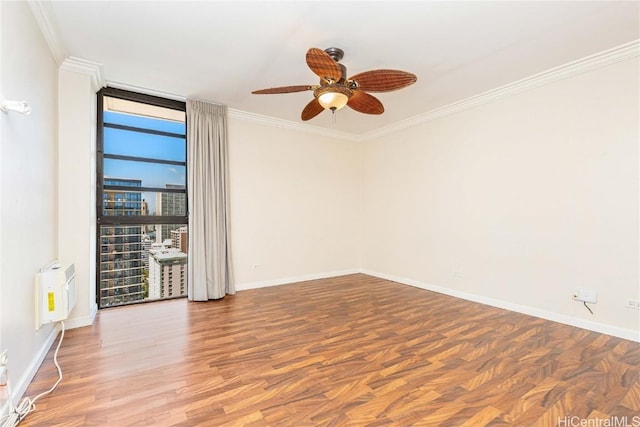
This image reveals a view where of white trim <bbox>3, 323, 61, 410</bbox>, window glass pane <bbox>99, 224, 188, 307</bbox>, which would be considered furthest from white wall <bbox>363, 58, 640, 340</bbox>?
white trim <bbox>3, 323, 61, 410</bbox>

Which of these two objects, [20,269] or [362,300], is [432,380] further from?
[20,269]

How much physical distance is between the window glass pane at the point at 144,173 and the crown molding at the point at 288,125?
1220mm

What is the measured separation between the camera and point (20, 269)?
6.85ft

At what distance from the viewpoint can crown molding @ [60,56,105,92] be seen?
3.22m

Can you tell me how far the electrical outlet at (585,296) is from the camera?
126 inches

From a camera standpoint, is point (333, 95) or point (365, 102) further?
point (365, 102)

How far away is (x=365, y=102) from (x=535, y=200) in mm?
2322

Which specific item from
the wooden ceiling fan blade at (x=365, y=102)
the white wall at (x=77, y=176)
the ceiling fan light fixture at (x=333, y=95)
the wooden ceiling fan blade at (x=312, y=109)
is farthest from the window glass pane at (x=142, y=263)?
the wooden ceiling fan blade at (x=365, y=102)

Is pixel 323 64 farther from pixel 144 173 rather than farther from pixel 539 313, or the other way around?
pixel 539 313

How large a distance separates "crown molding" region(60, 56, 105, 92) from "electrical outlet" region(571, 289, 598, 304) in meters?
5.69

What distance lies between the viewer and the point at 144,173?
423 centimetres

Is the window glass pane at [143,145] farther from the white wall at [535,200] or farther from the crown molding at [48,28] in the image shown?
the white wall at [535,200]

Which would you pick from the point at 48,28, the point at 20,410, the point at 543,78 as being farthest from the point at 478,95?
the point at 20,410

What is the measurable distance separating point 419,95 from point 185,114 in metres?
3.32
